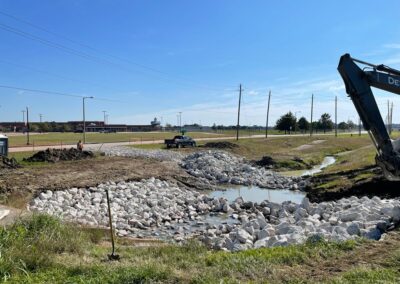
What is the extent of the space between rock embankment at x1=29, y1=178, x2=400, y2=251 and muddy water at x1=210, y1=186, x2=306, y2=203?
2.85 metres

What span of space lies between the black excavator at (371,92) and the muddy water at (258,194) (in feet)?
38.9

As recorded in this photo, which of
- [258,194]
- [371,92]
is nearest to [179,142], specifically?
[258,194]

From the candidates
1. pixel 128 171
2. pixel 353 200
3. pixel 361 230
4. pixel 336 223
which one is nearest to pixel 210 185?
pixel 128 171

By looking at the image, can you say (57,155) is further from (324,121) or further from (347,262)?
(324,121)

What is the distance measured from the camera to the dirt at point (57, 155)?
1235 inches

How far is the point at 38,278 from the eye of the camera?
6.62 meters

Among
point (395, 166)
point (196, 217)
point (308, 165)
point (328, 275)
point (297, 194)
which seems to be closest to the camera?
point (328, 275)

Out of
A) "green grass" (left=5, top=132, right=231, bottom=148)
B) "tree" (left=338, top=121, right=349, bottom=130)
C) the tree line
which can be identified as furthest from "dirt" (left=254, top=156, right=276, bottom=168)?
"tree" (left=338, top=121, right=349, bottom=130)

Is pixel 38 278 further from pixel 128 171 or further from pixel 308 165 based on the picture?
pixel 308 165

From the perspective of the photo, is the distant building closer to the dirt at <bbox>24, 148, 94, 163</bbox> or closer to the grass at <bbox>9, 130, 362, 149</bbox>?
the grass at <bbox>9, 130, 362, 149</bbox>

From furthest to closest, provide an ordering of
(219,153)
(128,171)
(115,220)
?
(219,153)
(128,171)
(115,220)

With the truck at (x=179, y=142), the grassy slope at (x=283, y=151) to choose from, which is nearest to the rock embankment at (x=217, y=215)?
the grassy slope at (x=283, y=151)

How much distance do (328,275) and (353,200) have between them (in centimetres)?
1122

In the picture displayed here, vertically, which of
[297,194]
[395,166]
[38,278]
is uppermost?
[395,166]
